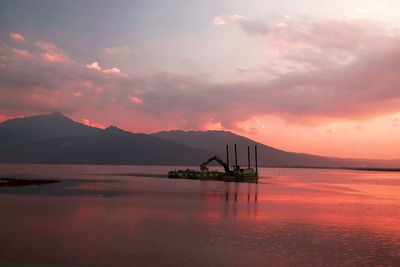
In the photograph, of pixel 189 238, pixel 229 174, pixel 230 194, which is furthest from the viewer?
pixel 229 174

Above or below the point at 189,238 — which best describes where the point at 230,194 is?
below

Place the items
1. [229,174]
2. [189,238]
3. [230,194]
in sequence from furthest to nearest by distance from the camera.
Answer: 1. [229,174]
2. [230,194]
3. [189,238]

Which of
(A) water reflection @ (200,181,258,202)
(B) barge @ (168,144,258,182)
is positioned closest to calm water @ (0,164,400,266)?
(A) water reflection @ (200,181,258,202)

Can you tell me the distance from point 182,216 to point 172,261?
19.2 meters

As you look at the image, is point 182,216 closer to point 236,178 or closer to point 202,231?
point 202,231

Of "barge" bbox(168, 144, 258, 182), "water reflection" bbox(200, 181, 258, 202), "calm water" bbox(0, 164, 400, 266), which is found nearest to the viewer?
"calm water" bbox(0, 164, 400, 266)

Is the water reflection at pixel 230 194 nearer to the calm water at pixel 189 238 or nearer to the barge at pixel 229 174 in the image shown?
the calm water at pixel 189 238

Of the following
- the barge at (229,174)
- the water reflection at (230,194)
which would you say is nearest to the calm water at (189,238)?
the water reflection at (230,194)

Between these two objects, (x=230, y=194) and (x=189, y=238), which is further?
(x=230, y=194)

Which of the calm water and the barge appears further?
the barge

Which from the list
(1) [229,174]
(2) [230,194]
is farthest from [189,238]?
(1) [229,174]

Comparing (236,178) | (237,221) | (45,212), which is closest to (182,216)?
(237,221)

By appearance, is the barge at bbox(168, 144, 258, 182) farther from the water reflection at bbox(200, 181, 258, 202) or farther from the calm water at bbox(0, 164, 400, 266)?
the calm water at bbox(0, 164, 400, 266)

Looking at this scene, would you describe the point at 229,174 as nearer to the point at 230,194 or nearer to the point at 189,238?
the point at 230,194
